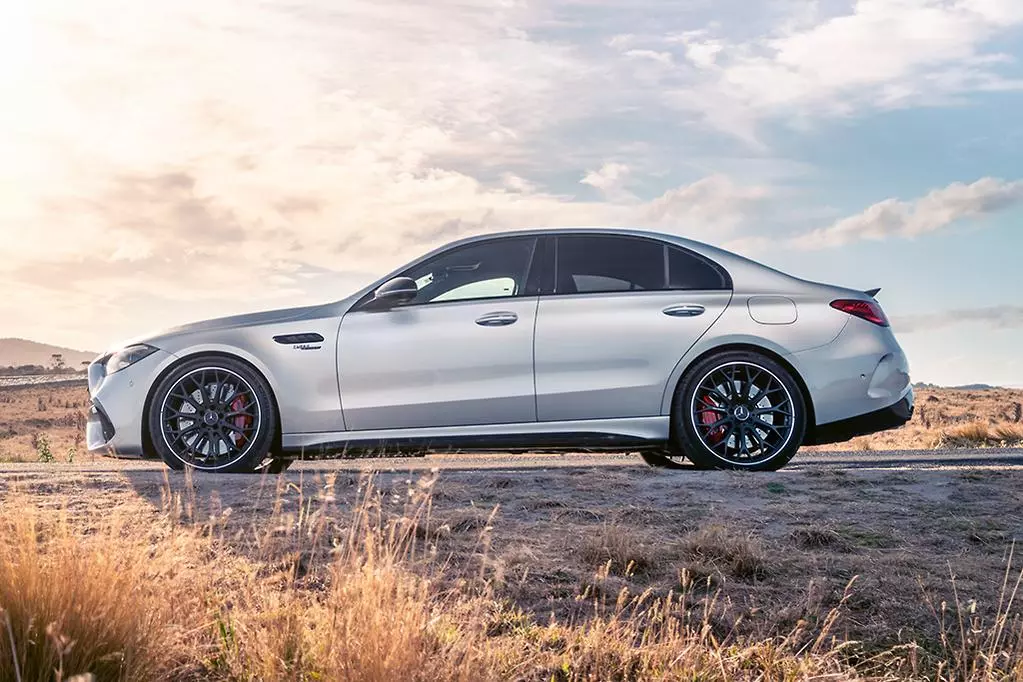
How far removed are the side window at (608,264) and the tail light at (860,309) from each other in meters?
1.32

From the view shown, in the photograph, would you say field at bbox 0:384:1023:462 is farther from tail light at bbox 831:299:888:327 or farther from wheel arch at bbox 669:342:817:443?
wheel arch at bbox 669:342:817:443

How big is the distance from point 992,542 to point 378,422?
406 cm

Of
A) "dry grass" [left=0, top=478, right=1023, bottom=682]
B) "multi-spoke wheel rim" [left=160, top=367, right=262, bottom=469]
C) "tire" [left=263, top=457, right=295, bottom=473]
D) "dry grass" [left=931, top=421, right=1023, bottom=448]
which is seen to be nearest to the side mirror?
"multi-spoke wheel rim" [left=160, top=367, right=262, bottom=469]

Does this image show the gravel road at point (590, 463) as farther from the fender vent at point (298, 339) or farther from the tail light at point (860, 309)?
the tail light at point (860, 309)

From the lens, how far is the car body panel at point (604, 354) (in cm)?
756

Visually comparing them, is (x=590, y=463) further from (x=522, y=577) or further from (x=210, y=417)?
(x=522, y=577)

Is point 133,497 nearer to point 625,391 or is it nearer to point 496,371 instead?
point 496,371

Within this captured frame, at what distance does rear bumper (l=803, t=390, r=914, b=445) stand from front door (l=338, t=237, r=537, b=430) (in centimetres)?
216

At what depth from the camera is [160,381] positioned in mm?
7934

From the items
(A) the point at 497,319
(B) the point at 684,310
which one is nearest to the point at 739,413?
(B) the point at 684,310

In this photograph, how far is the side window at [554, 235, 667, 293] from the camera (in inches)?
310

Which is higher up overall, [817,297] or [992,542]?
[817,297]

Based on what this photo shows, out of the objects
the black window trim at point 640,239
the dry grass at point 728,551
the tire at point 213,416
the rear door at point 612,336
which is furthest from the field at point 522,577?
the black window trim at point 640,239

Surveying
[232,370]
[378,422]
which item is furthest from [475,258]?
[232,370]
